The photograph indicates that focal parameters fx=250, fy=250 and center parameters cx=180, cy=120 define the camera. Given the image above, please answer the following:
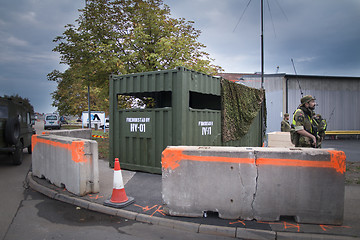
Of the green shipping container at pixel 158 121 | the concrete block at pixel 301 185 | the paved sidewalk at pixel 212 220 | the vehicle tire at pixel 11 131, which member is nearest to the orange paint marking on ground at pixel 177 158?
the concrete block at pixel 301 185

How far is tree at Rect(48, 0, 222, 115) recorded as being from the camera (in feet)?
41.5

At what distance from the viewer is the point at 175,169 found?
441 cm

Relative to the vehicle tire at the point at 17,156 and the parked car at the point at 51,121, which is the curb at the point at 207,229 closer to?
the vehicle tire at the point at 17,156

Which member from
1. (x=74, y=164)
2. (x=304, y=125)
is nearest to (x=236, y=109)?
(x=304, y=125)

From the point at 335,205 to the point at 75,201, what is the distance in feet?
15.6

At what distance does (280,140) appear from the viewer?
10.9 m

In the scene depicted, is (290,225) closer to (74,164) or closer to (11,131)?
(74,164)

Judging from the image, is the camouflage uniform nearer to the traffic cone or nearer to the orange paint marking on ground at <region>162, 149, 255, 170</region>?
the orange paint marking on ground at <region>162, 149, 255, 170</region>

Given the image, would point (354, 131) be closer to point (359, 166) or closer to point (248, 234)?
point (359, 166)

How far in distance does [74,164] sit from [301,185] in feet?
14.6

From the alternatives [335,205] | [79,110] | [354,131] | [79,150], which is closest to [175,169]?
[79,150]

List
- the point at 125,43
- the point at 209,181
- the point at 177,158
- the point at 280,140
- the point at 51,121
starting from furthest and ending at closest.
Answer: the point at 51,121 < the point at 125,43 < the point at 280,140 < the point at 177,158 < the point at 209,181

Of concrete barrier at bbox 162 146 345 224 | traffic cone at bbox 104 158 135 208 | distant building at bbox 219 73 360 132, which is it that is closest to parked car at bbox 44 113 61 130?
distant building at bbox 219 73 360 132

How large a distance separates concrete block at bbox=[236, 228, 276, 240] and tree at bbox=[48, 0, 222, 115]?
985cm
